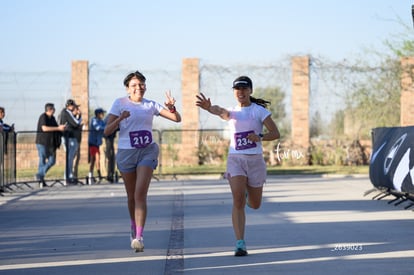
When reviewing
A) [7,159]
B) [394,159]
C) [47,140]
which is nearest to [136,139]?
[394,159]

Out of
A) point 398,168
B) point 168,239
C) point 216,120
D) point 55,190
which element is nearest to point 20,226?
point 168,239

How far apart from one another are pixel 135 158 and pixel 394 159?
6.68m

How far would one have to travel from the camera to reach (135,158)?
37.2ft

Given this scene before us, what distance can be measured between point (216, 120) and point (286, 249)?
2191cm

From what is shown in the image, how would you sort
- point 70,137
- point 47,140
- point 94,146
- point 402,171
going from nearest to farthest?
Result: 1. point 402,171
2. point 47,140
3. point 70,137
4. point 94,146

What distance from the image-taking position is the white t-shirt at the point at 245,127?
35.3 ft

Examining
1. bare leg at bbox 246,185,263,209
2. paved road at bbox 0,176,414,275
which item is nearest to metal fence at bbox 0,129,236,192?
paved road at bbox 0,176,414,275

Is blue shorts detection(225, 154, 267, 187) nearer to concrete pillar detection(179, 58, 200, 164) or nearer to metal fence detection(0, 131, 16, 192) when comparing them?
metal fence detection(0, 131, 16, 192)

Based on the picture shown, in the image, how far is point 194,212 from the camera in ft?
52.4

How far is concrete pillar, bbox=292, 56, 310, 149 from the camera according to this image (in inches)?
1320

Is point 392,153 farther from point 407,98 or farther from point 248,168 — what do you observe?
point 407,98

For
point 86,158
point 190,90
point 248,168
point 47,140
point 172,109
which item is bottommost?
point 86,158

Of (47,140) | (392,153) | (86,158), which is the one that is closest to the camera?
(392,153)

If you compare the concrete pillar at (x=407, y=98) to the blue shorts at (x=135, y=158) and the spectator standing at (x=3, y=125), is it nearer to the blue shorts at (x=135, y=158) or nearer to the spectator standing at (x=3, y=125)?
the spectator standing at (x=3, y=125)
